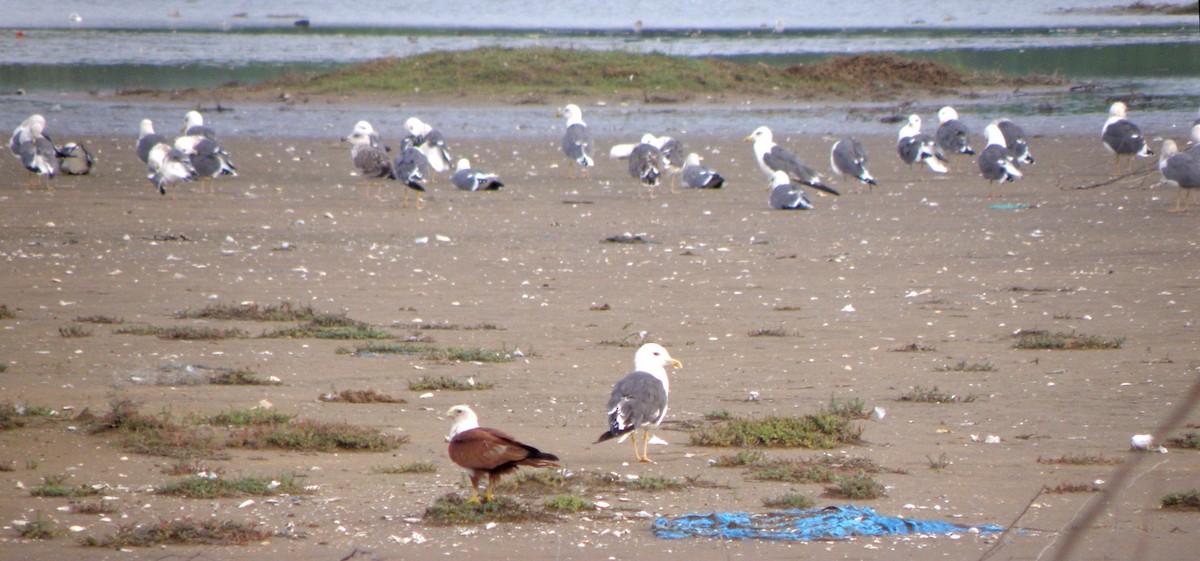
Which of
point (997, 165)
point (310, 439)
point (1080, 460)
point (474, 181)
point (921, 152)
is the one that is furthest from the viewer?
point (921, 152)

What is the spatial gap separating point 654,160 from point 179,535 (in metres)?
13.3

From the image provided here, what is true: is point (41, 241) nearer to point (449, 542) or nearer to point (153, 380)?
point (153, 380)

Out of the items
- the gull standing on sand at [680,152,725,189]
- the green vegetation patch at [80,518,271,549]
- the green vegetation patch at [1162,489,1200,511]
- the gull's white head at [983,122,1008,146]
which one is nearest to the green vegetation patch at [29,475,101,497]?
the green vegetation patch at [80,518,271,549]

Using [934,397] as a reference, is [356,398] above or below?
below

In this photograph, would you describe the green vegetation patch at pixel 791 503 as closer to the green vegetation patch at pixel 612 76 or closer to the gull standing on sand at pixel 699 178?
the gull standing on sand at pixel 699 178

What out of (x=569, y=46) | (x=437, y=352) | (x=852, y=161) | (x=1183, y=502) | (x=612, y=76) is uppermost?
(x=569, y=46)

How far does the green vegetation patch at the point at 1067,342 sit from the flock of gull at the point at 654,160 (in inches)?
267

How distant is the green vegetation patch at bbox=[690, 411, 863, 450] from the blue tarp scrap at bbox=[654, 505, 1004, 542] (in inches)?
50.9

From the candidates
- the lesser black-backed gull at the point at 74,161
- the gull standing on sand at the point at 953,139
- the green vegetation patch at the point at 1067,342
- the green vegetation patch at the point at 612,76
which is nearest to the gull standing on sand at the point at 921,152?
the gull standing on sand at the point at 953,139

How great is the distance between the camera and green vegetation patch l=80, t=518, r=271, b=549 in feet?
16.9

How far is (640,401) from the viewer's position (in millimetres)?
6570

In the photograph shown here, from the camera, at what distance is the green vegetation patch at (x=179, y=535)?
516 centimetres

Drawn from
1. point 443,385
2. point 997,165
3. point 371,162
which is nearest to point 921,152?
point 997,165

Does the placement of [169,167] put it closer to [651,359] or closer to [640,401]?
[651,359]
